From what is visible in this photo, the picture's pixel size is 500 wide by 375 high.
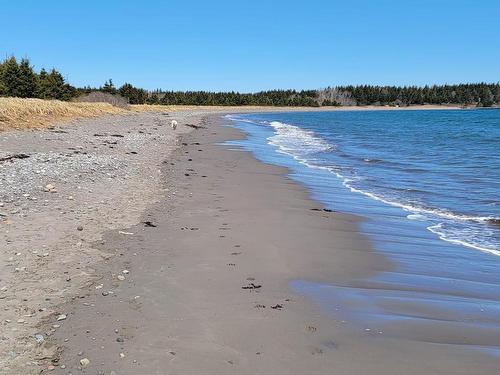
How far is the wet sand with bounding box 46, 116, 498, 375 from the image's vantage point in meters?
3.47

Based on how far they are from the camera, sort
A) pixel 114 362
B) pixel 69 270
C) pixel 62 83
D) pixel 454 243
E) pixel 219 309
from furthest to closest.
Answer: pixel 62 83 < pixel 454 243 < pixel 69 270 < pixel 219 309 < pixel 114 362

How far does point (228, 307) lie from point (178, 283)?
810 mm

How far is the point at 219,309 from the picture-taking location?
444 cm

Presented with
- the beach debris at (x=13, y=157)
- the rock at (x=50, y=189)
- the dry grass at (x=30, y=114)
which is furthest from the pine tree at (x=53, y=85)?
the rock at (x=50, y=189)

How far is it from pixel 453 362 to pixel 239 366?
5.24 feet

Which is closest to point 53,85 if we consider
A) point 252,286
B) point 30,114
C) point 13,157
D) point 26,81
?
point 26,81

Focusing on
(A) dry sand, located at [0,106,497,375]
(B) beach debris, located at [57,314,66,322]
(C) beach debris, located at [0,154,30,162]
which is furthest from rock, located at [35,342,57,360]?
(C) beach debris, located at [0,154,30,162]

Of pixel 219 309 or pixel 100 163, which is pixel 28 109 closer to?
pixel 100 163

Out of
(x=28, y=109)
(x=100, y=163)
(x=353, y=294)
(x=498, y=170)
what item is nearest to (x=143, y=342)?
(x=353, y=294)

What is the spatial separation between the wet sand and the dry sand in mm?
16

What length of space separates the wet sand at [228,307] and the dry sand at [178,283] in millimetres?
16

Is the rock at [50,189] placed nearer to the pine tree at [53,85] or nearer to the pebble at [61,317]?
the pebble at [61,317]

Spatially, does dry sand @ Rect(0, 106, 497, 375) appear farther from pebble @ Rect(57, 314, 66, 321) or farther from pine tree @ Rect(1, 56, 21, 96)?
pine tree @ Rect(1, 56, 21, 96)

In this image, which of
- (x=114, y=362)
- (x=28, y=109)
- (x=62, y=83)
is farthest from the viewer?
(x=62, y=83)
